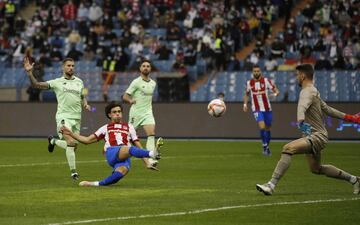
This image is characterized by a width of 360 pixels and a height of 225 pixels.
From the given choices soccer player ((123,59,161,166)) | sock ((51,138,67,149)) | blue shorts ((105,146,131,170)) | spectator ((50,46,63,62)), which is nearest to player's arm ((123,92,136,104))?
soccer player ((123,59,161,166))

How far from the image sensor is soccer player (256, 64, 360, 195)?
15.8 metres

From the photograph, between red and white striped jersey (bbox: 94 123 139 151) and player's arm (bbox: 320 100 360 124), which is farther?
red and white striped jersey (bbox: 94 123 139 151)

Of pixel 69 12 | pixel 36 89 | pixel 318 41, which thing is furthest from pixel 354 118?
pixel 69 12

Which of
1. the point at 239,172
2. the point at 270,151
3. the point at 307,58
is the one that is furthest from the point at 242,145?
the point at 239,172

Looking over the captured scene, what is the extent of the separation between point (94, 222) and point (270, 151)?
1638 cm

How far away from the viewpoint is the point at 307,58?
3738cm

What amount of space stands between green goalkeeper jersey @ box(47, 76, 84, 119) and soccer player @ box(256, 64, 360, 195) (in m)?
6.26

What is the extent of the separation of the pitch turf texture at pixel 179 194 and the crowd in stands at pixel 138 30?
14240mm

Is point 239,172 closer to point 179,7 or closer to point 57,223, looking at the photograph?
point 57,223

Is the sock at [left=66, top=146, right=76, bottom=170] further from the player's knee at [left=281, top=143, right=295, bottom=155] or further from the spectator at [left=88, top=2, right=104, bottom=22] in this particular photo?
the spectator at [left=88, top=2, right=104, bottom=22]

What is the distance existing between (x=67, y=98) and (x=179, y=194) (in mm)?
5283

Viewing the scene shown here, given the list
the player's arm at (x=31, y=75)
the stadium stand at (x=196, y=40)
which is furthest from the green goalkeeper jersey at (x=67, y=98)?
the stadium stand at (x=196, y=40)

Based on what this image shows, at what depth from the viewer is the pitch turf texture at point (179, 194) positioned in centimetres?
1362

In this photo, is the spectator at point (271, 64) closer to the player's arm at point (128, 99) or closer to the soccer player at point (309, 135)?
the player's arm at point (128, 99)
